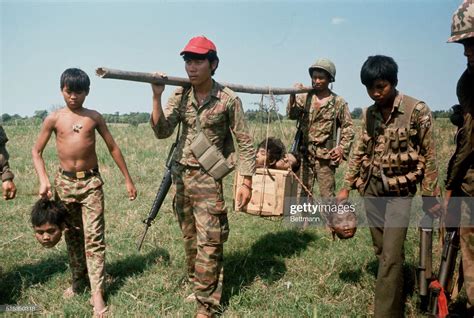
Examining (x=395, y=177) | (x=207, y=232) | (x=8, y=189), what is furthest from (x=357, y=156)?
(x=8, y=189)

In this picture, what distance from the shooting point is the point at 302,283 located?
4.79 metres

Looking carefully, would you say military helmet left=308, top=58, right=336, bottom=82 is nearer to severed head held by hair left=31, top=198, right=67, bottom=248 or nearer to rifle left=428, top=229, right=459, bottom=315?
rifle left=428, top=229, right=459, bottom=315

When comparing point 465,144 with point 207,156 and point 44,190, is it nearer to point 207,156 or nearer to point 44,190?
point 207,156

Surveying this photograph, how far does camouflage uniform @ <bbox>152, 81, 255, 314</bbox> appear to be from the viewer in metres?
4.05

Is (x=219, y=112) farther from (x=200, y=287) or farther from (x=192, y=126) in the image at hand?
(x=200, y=287)

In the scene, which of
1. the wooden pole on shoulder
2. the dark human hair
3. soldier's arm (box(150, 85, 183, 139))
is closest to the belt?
soldier's arm (box(150, 85, 183, 139))

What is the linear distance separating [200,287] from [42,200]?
5.86 feet

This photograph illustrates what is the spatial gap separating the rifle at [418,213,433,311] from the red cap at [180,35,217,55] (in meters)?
2.62

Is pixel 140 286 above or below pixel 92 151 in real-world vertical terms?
below

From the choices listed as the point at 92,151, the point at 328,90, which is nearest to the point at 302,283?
the point at 92,151

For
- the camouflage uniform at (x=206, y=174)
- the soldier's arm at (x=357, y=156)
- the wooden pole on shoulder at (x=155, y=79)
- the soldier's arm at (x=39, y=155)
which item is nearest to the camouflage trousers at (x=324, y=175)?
the wooden pole on shoulder at (x=155, y=79)

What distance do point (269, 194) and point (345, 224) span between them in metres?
1.09

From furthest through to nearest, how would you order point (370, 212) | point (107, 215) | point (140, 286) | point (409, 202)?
point (107, 215)
point (140, 286)
point (370, 212)
point (409, 202)

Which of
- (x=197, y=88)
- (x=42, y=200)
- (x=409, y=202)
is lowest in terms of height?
(x=42, y=200)
